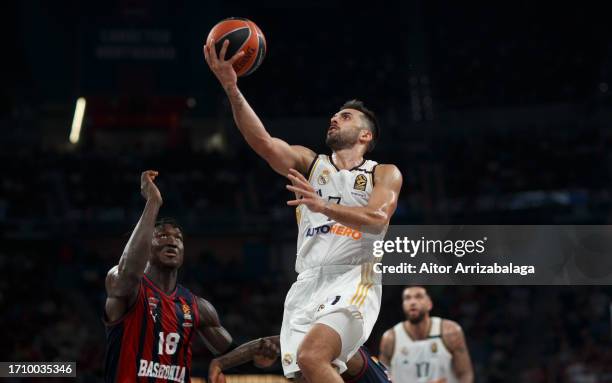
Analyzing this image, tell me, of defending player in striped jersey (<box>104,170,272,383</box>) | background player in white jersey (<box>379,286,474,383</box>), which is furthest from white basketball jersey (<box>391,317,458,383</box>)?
defending player in striped jersey (<box>104,170,272,383</box>)

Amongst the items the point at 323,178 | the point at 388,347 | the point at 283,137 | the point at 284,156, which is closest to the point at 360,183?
the point at 323,178

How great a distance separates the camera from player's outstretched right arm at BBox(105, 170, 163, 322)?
560 centimetres

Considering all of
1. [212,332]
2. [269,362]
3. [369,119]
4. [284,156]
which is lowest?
[269,362]

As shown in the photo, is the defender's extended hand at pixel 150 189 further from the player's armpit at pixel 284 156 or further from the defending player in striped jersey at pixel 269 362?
the defending player in striped jersey at pixel 269 362

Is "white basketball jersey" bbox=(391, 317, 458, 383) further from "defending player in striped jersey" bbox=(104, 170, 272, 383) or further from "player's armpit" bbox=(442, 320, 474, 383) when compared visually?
"defending player in striped jersey" bbox=(104, 170, 272, 383)

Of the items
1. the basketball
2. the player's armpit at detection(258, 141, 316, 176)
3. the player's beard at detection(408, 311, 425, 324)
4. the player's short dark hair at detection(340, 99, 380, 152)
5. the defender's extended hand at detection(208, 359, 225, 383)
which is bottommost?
the defender's extended hand at detection(208, 359, 225, 383)

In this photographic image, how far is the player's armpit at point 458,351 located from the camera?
8.72 m

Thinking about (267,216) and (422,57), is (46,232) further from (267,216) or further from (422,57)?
(422,57)

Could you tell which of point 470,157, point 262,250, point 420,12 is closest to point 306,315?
point 262,250

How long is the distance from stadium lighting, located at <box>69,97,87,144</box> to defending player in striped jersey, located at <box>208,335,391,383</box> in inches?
811

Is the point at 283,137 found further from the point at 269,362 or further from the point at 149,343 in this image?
the point at 149,343

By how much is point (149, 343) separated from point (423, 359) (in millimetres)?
3799

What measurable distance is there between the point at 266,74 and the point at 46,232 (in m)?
10.1

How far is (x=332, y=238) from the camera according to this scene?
559 centimetres
